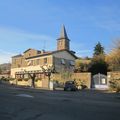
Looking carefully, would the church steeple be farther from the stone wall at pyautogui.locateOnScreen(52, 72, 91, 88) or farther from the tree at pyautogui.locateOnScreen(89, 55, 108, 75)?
the stone wall at pyautogui.locateOnScreen(52, 72, 91, 88)

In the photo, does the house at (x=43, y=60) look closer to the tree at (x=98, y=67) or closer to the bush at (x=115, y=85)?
the tree at (x=98, y=67)

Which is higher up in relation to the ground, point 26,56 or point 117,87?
point 26,56

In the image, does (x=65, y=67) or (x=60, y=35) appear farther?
(x=60, y=35)

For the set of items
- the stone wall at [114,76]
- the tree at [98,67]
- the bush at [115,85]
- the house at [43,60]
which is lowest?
the bush at [115,85]

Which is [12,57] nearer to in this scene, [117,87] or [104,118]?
[117,87]

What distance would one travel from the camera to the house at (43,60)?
90.6 meters

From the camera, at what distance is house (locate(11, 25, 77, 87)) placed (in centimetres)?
9062

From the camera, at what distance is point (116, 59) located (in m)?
66.1

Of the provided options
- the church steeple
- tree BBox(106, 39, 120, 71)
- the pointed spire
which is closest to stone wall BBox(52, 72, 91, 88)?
tree BBox(106, 39, 120, 71)

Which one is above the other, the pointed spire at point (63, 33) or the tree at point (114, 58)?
the pointed spire at point (63, 33)

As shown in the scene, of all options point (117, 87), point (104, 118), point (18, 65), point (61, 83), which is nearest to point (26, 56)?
point (18, 65)

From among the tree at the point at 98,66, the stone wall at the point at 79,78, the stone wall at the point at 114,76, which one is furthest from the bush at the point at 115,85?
the tree at the point at 98,66

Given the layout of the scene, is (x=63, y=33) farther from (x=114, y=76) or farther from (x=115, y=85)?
(x=115, y=85)

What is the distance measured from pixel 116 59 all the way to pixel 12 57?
50.7 meters
